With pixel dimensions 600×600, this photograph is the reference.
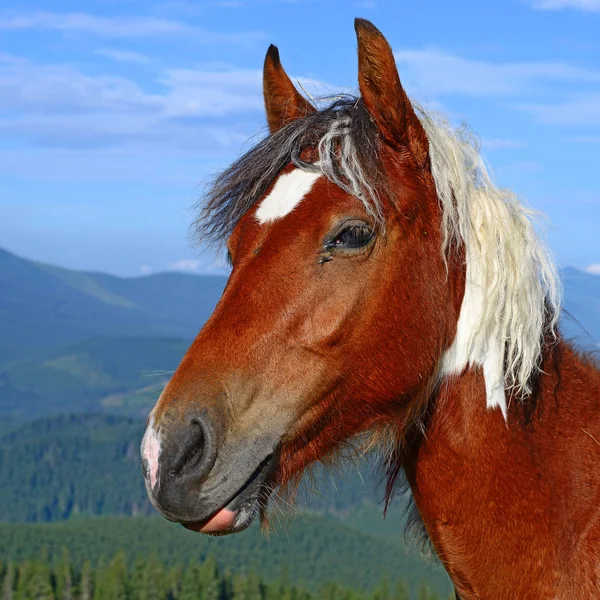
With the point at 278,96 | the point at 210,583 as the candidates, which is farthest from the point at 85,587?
the point at 278,96

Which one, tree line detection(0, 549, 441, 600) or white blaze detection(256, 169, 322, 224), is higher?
white blaze detection(256, 169, 322, 224)

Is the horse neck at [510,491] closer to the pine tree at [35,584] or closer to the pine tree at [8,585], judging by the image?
the pine tree at [35,584]

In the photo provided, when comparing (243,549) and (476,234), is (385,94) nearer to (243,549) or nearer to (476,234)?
(476,234)

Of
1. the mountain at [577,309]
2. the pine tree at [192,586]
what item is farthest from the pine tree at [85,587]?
the mountain at [577,309]

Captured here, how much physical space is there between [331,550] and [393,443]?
168 metres

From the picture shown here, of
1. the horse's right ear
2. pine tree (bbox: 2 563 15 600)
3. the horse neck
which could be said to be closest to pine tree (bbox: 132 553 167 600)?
pine tree (bbox: 2 563 15 600)

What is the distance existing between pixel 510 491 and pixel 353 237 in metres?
1.45

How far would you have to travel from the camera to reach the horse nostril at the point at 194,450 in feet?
11.6

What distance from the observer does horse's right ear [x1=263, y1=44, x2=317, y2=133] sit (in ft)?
16.2

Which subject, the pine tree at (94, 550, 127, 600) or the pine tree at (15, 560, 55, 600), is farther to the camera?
the pine tree at (94, 550, 127, 600)

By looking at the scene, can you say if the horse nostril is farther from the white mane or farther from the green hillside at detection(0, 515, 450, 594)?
the green hillside at detection(0, 515, 450, 594)

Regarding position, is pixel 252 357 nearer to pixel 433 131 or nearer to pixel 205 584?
pixel 433 131

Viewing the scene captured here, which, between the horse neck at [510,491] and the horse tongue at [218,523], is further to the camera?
the horse neck at [510,491]

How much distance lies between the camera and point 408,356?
3.99 m
